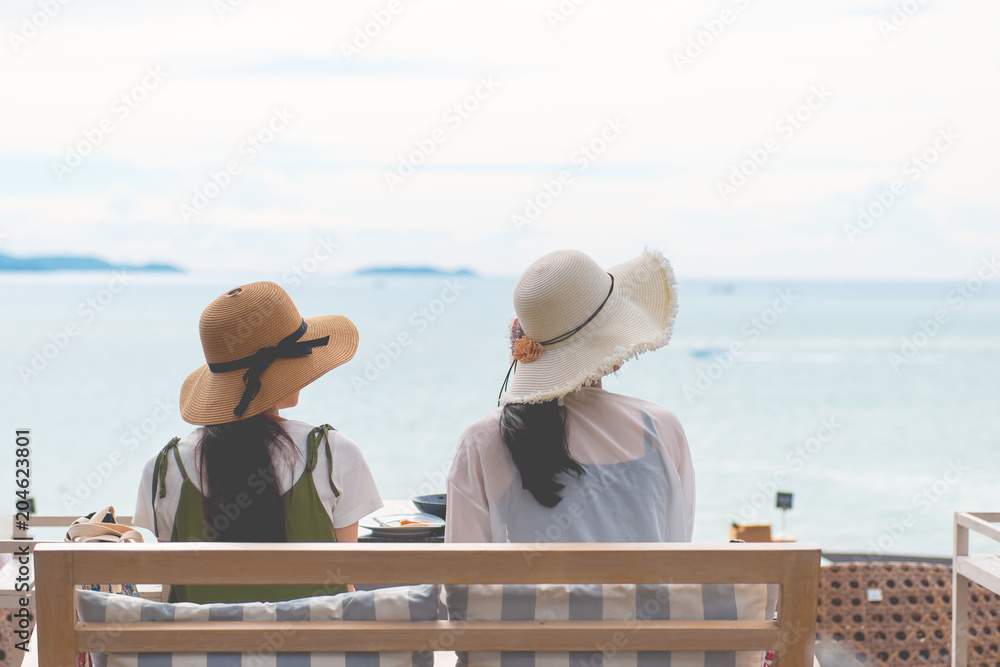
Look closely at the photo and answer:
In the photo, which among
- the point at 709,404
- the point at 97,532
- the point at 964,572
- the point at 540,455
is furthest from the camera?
the point at 709,404

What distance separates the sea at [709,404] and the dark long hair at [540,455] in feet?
0.50

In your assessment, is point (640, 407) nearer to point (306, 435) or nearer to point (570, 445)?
point (570, 445)

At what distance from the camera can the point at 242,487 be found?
148cm

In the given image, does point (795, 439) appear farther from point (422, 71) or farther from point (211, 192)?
point (211, 192)

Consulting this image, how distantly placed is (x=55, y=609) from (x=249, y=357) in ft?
1.97

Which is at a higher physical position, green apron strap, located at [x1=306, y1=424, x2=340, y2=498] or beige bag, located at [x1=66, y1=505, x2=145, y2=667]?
green apron strap, located at [x1=306, y1=424, x2=340, y2=498]

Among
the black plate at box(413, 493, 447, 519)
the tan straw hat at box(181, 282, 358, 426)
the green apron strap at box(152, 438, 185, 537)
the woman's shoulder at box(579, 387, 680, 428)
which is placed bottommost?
the black plate at box(413, 493, 447, 519)

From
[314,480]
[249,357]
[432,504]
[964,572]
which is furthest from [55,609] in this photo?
[964,572]

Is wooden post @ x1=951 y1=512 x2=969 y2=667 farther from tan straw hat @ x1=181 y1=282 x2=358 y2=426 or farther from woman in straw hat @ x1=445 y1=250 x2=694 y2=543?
tan straw hat @ x1=181 y1=282 x2=358 y2=426

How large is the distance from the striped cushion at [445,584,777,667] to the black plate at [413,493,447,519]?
75 centimetres

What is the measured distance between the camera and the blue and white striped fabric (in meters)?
1.20

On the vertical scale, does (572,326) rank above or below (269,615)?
above

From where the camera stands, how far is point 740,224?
28.2m

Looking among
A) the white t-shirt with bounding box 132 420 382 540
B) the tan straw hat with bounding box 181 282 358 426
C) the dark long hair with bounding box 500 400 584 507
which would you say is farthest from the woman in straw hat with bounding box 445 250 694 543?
the tan straw hat with bounding box 181 282 358 426
